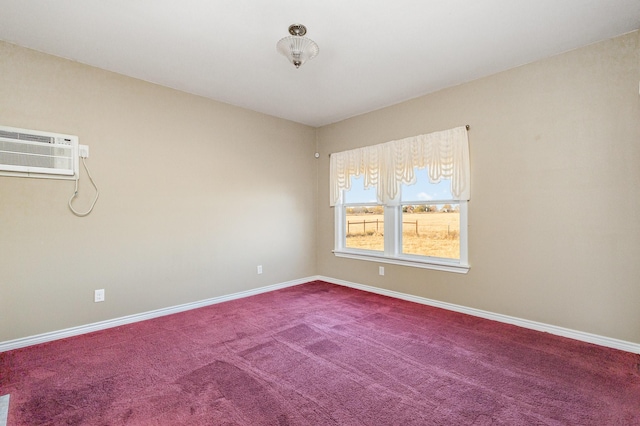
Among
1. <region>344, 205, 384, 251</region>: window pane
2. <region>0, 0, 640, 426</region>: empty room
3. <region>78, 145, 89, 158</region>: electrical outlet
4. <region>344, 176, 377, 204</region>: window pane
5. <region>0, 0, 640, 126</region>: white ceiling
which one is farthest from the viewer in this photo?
<region>344, 176, 377, 204</region>: window pane

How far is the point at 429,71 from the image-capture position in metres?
3.15

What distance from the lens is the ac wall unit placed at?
8.43ft

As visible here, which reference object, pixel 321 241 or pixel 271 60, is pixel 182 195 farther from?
pixel 321 241

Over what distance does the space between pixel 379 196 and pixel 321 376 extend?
A: 2.71 metres

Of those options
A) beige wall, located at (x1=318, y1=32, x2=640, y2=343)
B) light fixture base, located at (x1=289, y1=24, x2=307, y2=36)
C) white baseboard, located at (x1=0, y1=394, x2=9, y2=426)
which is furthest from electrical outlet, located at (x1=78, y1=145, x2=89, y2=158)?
beige wall, located at (x1=318, y1=32, x2=640, y2=343)

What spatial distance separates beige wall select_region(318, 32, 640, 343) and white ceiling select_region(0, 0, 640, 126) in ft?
0.90

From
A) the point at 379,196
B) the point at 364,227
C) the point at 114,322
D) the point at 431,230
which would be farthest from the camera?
the point at 364,227

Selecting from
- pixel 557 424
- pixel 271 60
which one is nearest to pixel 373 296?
pixel 557 424

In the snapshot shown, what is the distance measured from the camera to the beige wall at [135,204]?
2.66m

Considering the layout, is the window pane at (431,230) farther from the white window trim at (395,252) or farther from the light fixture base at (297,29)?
the light fixture base at (297,29)

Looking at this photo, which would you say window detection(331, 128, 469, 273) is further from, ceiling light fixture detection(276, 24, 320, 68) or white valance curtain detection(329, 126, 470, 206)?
ceiling light fixture detection(276, 24, 320, 68)

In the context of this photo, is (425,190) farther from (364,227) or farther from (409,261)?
(364,227)

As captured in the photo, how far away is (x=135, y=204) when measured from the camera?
327 centimetres

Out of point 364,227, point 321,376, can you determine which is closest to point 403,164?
point 364,227
